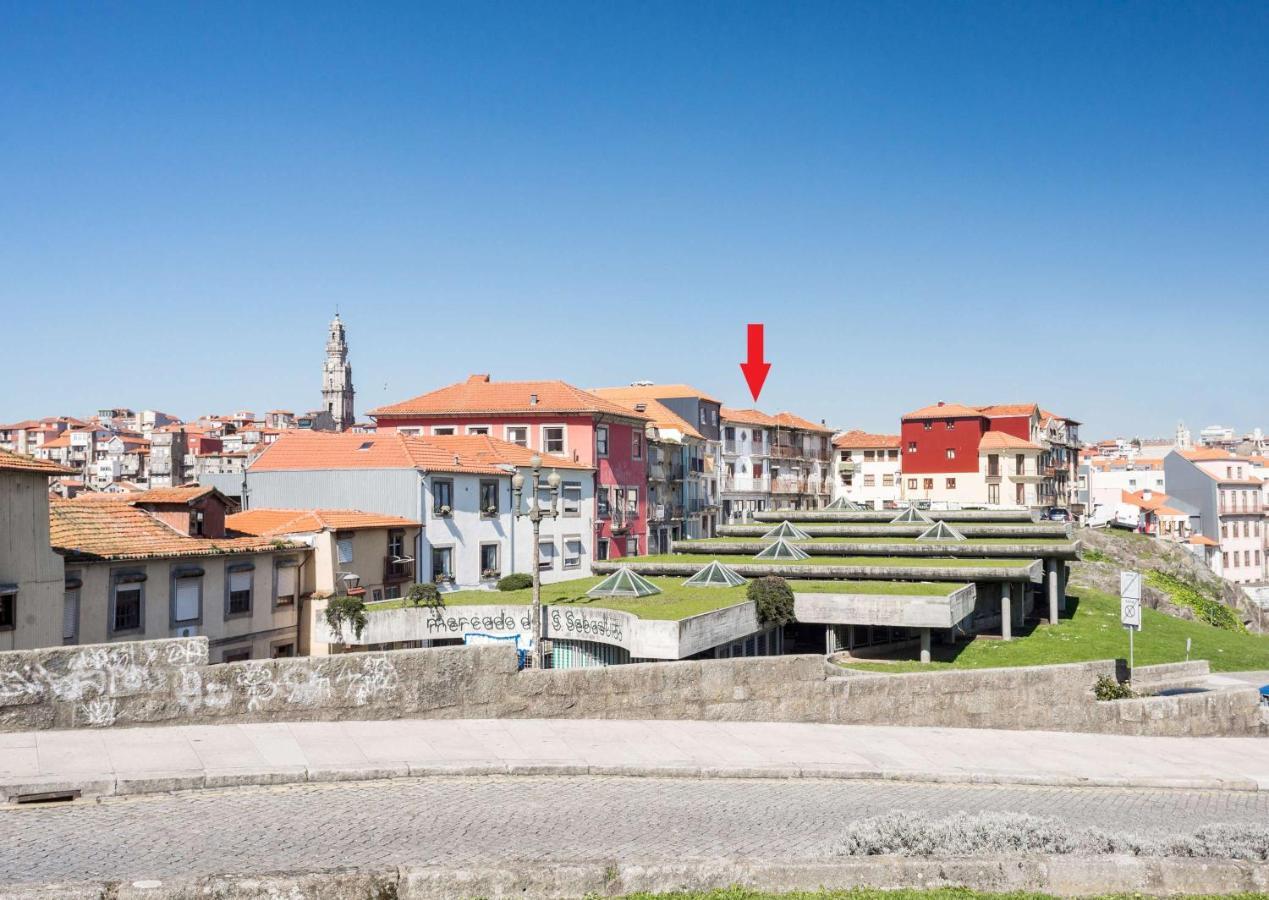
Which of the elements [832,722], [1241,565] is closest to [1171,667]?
[832,722]

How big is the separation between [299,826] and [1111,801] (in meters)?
12.4

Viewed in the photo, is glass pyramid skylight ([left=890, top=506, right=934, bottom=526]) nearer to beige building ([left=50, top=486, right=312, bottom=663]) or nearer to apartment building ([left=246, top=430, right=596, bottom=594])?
apartment building ([left=246, top=430, right=596, bottom=594])

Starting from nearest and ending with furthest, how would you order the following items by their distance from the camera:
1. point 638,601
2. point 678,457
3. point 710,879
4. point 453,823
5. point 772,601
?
1. point 710,879
2. point 453,823
3. point 638,601
4. point 772,601
5. point 678,457

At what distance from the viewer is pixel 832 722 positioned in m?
20.4

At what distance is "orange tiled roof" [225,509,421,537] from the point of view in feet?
118

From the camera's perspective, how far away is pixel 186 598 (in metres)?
29.8

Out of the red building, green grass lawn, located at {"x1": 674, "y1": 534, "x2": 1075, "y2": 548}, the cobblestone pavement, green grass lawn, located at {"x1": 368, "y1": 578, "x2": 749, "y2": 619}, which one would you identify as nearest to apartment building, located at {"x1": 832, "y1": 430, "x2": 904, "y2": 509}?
the red building

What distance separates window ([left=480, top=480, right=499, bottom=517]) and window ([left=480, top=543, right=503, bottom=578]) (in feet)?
4.65

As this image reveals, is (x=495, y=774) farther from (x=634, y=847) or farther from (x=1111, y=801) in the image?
(x=1111, y=801)

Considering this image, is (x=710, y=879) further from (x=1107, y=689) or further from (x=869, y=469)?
(x=869, y=469)

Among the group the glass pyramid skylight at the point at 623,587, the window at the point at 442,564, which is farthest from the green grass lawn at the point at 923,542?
the glass pyramid skylight at the point at 623,587

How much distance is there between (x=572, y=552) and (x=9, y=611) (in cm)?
3415

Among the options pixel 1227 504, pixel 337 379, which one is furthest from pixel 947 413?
pixel 337 379

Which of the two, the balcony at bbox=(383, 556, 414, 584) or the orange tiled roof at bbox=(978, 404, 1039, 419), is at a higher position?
the orange tiled roof at bbox=(978, 404, 1039, 419)
